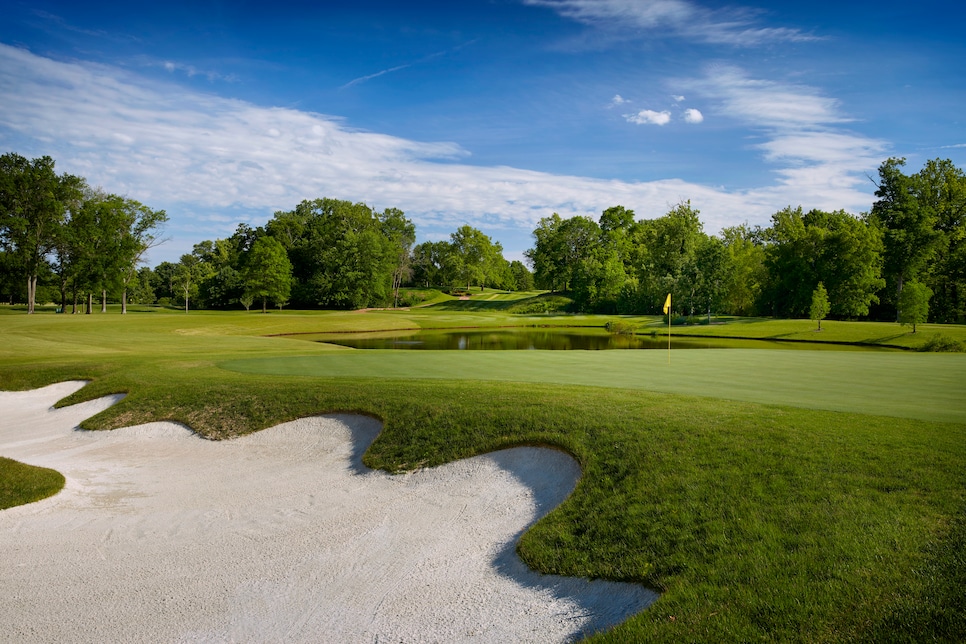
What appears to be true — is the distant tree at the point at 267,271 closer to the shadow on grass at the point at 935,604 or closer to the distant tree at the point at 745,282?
the distant tree at the point at 745,282

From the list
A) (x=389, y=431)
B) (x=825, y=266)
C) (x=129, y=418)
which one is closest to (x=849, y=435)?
(x=389, y=431)

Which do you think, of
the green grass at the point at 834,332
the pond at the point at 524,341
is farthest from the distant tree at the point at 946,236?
the pond at the point at 524,341

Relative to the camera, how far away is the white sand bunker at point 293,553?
19.8 feet

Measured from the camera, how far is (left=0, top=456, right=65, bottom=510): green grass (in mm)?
9320

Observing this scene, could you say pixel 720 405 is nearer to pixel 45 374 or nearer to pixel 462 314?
pixel 45 374

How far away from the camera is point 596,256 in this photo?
8444cm

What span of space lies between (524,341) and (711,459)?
124 feet

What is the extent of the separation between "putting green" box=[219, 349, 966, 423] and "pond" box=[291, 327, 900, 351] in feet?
51.3

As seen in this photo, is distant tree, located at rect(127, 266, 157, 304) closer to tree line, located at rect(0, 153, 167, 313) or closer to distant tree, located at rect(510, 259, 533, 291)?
tree line, located at rect(0, 153, 167, 313)

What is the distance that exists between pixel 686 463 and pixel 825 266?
190ft

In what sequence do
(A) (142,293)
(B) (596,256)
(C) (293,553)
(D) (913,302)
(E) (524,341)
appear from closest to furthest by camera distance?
(C) (293,553) < (D) (913,302) < (E) (524,341) < (B) (596,256) < (A) (142,293)

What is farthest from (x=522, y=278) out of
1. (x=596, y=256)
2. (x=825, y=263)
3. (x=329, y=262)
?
(x=825, y=263)

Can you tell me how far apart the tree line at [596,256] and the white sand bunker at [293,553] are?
42188 millimetres

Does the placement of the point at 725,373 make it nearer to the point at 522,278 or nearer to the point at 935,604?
the point at 935,604
